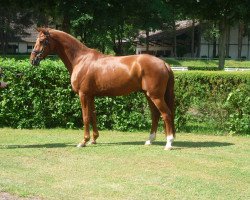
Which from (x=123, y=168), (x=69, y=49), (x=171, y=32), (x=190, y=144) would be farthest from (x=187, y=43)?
(x=123, y=168)

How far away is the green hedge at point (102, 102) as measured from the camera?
12.8 metres

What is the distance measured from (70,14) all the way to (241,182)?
19.9 m

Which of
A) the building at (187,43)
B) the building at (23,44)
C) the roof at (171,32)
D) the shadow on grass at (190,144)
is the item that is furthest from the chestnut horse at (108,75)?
the building at (23,44)

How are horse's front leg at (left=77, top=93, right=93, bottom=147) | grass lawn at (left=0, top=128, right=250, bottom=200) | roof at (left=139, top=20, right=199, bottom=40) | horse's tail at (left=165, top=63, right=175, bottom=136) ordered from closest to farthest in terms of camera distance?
grass lawn at (left=0, top=128, right=250, bottom=200) < horse's tail at (left=165, top=63, right=175, bottom=136) < horse's front leg at (left=77, top=93, right=93, bottom=147) < roof at (left=139, top=20, right=199, bottom=40)

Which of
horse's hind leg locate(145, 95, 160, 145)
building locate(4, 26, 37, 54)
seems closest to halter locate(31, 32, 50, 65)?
horse's hind leg locate(145, 95, 160, 145)

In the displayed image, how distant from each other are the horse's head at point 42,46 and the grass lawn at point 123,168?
6.21 feet

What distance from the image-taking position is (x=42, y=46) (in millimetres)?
10305

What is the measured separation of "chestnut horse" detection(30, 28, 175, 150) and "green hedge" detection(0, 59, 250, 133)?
2.33 meters

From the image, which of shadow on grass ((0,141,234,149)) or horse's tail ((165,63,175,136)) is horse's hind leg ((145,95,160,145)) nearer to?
shadow on grass ((0,141,234,149))

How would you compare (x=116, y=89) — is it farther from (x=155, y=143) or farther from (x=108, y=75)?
(x=155, y=143)

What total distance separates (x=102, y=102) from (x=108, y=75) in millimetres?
2725

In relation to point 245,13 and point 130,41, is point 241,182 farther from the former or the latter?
point 130,41

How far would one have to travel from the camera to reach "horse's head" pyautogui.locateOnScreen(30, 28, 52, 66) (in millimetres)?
10266

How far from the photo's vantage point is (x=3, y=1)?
27.1m
